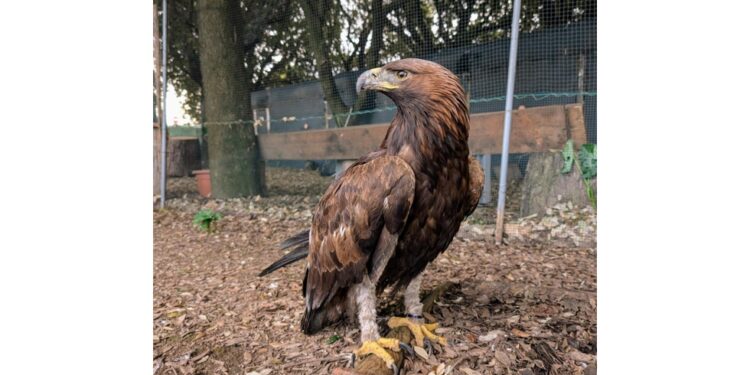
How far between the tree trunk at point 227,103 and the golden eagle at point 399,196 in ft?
17.6

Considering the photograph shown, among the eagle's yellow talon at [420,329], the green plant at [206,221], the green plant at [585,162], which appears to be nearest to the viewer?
the eagle's yellow talon at [420,329]

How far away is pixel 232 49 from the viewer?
7.01 meters

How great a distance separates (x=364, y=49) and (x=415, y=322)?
5577mm

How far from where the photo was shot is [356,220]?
6.44 feet

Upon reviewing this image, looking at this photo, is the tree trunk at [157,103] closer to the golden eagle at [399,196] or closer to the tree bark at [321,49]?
the tree bark at [321,49]

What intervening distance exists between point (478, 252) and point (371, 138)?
2.26 m

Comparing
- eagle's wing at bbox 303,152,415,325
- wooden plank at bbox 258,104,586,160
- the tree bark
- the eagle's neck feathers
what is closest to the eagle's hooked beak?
the eagle's neck feathers

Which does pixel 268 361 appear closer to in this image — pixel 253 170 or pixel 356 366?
pixel 356 366

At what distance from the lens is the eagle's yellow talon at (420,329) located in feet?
7.67

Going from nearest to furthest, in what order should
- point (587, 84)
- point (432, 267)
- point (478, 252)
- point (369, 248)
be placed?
point (369, 248) → point (432, 267) → point (478, 252) → point (587, 84)

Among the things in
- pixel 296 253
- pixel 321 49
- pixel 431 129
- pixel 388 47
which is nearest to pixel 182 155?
pixel 321 49

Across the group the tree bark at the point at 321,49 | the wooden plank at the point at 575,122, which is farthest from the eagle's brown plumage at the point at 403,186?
the tree bark at the point at 321,49

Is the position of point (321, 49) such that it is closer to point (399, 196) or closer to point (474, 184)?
point (474, 184)

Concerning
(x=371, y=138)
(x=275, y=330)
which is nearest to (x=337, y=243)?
(x=275, y=330)
